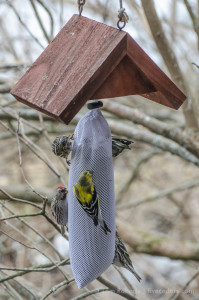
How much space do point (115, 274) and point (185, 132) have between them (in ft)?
14.9

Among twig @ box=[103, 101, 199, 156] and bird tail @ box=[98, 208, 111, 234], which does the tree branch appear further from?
bird tail @ box=[98, 208, 111, 234]

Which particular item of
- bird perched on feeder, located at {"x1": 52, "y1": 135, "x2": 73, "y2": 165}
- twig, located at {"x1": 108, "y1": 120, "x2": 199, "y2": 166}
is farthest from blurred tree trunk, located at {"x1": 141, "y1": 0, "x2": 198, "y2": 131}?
bird perched on feeder, located at {"x1": 52, "y1": 135, "x2": 73, "y2": 165}

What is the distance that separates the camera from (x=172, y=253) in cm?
547

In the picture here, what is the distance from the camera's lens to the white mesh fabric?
305cm

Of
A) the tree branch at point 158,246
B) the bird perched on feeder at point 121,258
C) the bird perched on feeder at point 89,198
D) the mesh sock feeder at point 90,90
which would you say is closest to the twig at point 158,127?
the tree branch at point 158,246

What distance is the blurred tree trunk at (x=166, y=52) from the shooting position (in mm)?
4323

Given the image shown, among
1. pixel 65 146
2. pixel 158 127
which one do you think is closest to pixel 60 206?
pixel 65 146

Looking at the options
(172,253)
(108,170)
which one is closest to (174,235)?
(172,253)

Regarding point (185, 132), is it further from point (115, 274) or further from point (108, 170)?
point (115, 274)

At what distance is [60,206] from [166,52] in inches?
78.0

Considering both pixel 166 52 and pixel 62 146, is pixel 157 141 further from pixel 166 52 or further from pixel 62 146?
pixel 62 146

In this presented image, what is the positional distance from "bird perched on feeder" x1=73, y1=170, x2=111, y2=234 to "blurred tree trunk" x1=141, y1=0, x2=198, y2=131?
204 centimetres

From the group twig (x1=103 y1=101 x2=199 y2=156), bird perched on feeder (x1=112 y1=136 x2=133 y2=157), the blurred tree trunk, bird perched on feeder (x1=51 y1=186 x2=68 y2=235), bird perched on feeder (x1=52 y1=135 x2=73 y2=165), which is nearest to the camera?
bird perched on feeder (x1=52 y1=135 x2=73 y2=165)

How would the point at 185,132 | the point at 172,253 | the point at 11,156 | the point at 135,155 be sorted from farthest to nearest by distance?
the point at 135,155, the point at 11,156, the point at 172,253, the point at 185,132
